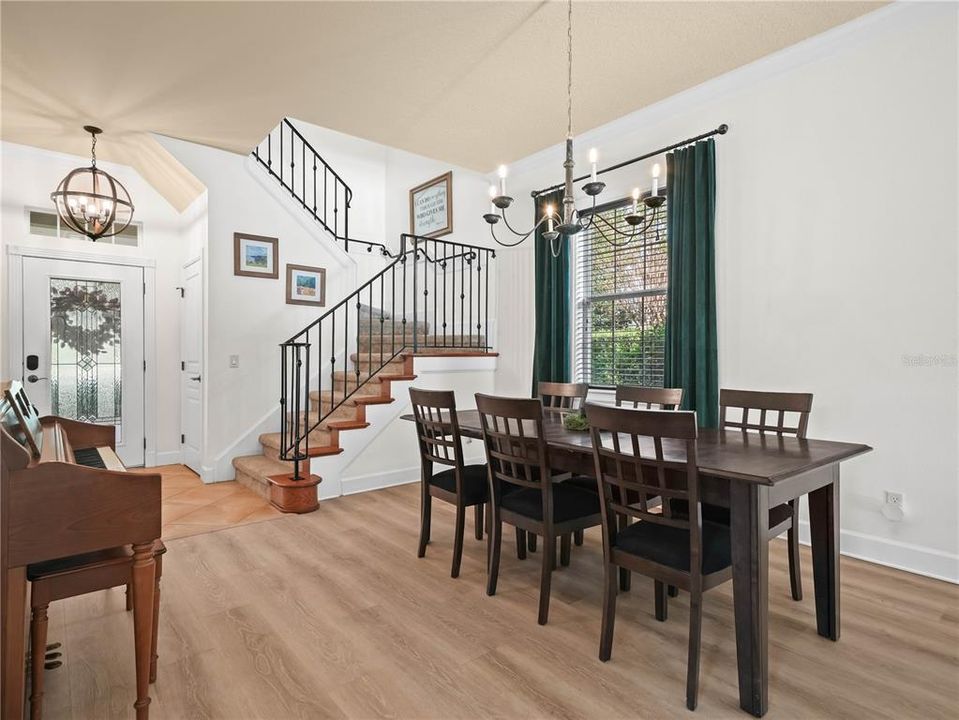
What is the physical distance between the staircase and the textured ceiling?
1.15 m

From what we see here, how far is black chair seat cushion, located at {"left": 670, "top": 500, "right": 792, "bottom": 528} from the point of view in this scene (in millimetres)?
2111

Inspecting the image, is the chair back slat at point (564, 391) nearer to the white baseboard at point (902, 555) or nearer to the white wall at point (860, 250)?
the white wall at point (860, 250)

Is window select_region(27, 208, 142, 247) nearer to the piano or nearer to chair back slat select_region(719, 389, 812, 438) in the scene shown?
the piano

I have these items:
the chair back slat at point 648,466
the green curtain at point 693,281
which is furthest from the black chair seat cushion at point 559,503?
the green curtain at point 693,281

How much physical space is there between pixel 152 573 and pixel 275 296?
3.84 m

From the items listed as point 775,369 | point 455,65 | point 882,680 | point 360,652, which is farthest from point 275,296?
point 882,680

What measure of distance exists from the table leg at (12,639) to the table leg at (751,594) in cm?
211

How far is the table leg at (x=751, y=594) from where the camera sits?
1.70 m

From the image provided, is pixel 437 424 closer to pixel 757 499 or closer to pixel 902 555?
pixel 757 499

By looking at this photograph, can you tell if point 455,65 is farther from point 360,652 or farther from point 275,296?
point 360,652

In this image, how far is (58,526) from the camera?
1.43 m

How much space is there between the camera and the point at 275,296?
5.10 m

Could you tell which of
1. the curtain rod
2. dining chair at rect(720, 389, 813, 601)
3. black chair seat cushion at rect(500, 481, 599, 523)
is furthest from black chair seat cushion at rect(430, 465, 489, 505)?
the curtain rod

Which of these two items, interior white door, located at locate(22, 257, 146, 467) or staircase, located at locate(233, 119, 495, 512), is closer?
staircase, located at locate(233, 119, 495, 512)
